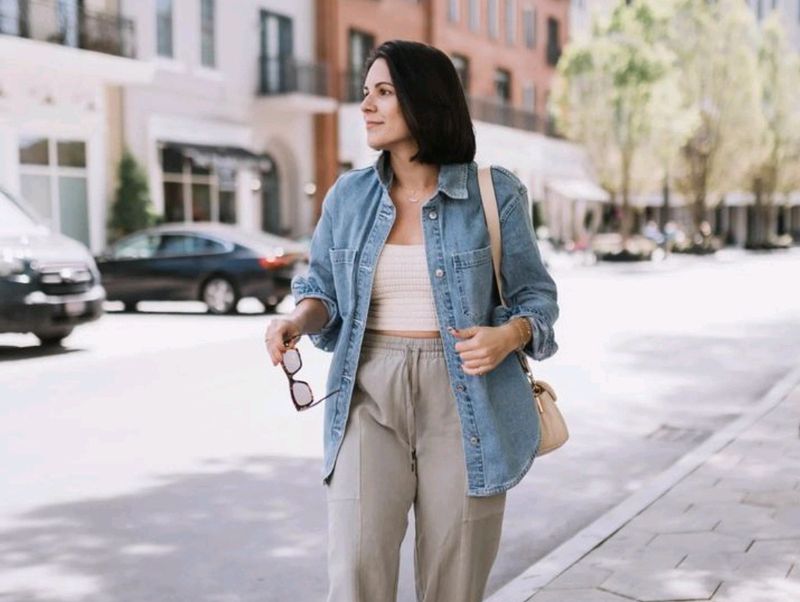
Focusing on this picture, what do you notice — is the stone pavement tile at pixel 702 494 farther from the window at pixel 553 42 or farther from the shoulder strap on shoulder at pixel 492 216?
the window at pixel 553 42

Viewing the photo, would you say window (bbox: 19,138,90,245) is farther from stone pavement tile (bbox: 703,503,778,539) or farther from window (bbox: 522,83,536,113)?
window (bbox: 522,83,536,113)

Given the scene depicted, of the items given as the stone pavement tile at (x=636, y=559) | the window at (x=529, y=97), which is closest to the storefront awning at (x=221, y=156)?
the window at (x=529, y=97)

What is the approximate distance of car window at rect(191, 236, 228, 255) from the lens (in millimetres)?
17609

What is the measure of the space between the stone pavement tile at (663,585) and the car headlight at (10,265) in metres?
8.86

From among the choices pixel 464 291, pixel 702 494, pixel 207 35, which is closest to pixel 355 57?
pixel 207 35

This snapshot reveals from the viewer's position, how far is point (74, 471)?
655cm

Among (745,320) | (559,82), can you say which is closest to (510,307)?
(745,320)

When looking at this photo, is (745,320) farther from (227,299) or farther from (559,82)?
(559,82)

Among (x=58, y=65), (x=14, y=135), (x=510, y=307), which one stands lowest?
(x=510, y=307)

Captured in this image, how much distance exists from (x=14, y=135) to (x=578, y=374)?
50.9 ft

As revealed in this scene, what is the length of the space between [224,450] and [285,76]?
24.2 meters

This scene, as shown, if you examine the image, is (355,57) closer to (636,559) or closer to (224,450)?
(224,450)

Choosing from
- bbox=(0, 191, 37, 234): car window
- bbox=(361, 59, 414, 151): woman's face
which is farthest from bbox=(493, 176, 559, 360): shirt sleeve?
bbox=(0, 191, 37, 234): car window

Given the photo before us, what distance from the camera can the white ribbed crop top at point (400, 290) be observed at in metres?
2.75
